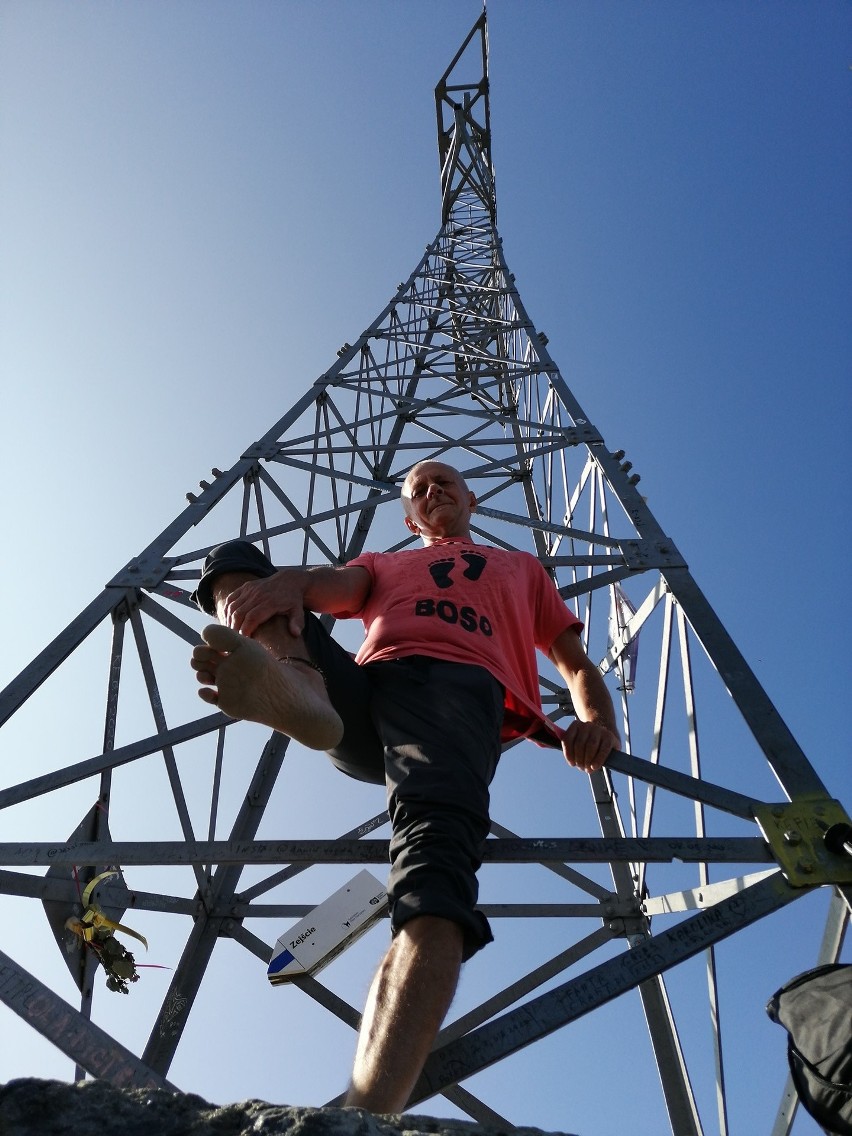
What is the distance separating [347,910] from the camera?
8.63 ft

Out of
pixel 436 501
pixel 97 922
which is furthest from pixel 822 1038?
pixel 436 501

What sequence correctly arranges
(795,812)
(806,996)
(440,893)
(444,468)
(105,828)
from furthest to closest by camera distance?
(444,468)
(105,828)
(795,812)
(440,893)
(806,996)

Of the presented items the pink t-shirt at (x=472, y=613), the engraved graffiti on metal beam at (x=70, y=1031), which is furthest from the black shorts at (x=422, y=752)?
the engraved graffiti on metal beam at (x=70, y=1031)

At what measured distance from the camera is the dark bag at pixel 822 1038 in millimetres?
1345

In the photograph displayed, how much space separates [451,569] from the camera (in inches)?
115

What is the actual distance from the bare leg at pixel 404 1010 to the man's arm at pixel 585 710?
1.00 meters

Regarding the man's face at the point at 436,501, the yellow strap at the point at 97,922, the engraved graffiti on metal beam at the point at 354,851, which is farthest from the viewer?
the man's face at the point at 436,501

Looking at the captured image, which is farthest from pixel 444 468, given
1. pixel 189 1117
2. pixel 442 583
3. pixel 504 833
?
pixel 189 1117

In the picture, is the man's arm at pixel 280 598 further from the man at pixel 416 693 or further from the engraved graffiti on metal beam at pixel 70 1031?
the engraved graffiti on metal beam at pixel 70 1031

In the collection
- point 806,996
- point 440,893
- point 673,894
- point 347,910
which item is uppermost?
point 673,894

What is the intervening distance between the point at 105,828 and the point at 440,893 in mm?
1582

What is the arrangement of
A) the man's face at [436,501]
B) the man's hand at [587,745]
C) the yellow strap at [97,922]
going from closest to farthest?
the yellow strap at [97,922], the man's hand at [587,745], the man's face at [436,501]

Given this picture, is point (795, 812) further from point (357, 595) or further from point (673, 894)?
point (357, 595)

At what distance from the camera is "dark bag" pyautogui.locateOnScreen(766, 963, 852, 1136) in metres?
1.34
